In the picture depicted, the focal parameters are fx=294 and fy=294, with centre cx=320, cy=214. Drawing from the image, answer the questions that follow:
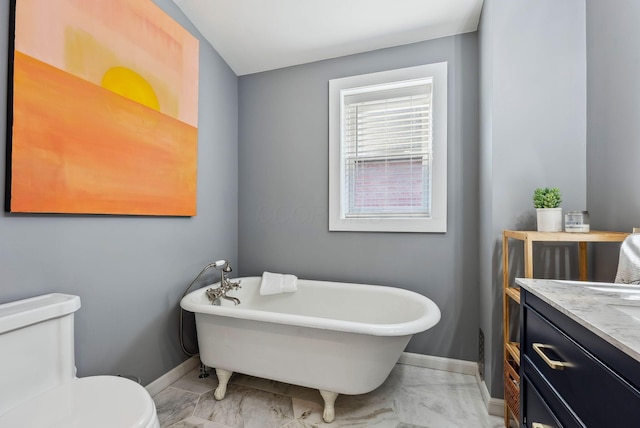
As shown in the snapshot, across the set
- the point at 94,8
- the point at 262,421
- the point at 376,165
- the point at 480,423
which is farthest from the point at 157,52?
the point at 480,423

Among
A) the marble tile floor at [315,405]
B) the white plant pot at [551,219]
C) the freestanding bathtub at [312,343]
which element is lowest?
the marble tile floor at [315,405]

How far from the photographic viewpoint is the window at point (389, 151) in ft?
6.74

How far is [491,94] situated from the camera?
1.61 m

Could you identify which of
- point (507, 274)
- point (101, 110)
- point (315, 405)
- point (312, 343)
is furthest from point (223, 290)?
point (507, 274)

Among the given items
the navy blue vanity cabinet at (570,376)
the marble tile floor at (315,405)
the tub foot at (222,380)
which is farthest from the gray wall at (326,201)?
the navy blue vanity cabinet at (570,376)

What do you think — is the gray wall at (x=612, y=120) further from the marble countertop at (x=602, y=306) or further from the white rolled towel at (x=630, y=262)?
the marble countertop at (x=602, y=306)

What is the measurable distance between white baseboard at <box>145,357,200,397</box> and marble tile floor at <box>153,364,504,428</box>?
29mm

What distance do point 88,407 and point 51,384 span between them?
0.31m

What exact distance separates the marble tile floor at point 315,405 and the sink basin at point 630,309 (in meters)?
1.14

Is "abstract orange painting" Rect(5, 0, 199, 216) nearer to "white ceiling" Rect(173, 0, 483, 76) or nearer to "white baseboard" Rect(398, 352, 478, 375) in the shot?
"white ceiling" Rect(173, 0, 483, 76)

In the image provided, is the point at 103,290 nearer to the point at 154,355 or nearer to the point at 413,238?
the point at 154,355

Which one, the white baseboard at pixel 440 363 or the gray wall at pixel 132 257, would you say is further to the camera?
the white baseboard at pixel 440 363

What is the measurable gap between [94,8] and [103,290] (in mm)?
1393

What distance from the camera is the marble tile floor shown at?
1515 mm
